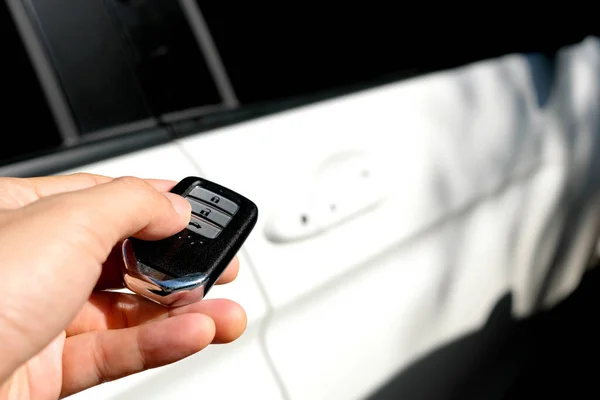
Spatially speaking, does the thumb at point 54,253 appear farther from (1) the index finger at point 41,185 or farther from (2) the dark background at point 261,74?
(2) the dark background at point 261,74

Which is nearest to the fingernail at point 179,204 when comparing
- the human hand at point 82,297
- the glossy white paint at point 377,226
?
the human hand at point 82,297

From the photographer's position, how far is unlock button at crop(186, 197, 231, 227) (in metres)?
0.82

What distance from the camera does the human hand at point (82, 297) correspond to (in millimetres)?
594

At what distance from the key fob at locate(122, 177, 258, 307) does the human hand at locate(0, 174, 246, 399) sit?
23 millimetres

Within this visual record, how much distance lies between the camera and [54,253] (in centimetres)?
61

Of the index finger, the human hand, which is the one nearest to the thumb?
the human hand

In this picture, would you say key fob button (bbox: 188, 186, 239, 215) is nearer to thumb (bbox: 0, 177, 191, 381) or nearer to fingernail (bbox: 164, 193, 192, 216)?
fingernail (bbox: 164, 193, 192, 216)

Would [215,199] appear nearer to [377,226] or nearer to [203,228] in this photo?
[203,228]

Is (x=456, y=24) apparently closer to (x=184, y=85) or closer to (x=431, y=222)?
(x=431, y=222)

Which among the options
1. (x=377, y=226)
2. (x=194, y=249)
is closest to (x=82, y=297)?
(x=194, y=249)

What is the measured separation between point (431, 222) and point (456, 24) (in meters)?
0.62

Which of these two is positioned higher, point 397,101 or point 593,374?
point 397,101

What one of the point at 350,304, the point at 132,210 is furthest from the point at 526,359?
the point at 132,210

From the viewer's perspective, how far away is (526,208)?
151 centimetres
